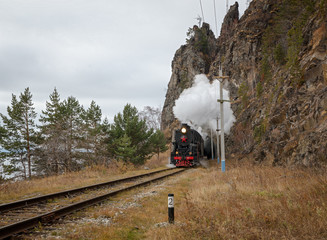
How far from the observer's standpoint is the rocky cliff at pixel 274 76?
1235 cm

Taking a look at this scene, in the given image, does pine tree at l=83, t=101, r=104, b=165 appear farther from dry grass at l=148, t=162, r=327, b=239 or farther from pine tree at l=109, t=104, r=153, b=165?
dry grass at l=148, t=162, r=327, b=239

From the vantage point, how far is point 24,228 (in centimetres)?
496

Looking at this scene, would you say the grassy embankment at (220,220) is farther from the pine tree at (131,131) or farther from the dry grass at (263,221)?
the pine tree at (131,131)

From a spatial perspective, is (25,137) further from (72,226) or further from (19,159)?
(72,226)

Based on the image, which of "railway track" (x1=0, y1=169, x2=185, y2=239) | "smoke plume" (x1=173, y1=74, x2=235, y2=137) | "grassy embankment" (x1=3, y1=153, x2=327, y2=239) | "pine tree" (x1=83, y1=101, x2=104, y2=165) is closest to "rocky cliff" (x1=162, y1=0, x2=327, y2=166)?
"smoke plume" (x1=173, y1=74, x2=235, y2=137)

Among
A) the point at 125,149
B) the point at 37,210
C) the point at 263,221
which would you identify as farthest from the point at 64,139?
the point at 263,221

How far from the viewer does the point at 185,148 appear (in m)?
21.9

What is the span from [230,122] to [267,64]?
374 inches

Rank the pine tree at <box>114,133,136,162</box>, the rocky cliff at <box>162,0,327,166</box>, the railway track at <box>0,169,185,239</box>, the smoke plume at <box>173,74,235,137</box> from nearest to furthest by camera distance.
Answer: the railway track at <box>0,169,185,239</box> → the rocky cliff at <box>162,0,327,166</box> → the pine tree at <box>114,133,136,162</box> → the smoke plume at <box>173,74,235,137</box>

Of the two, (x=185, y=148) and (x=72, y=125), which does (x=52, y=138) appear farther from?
(x=185, y=148)

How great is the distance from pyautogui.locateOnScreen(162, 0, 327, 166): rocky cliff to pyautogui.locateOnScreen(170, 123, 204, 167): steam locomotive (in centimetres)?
513

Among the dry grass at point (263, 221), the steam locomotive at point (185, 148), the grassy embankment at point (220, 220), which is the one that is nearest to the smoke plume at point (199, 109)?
the steam locomotive at point (185, 148)

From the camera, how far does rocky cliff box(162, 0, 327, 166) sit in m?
12.3

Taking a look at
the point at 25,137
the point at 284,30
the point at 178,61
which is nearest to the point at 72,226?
the point at 25,137
